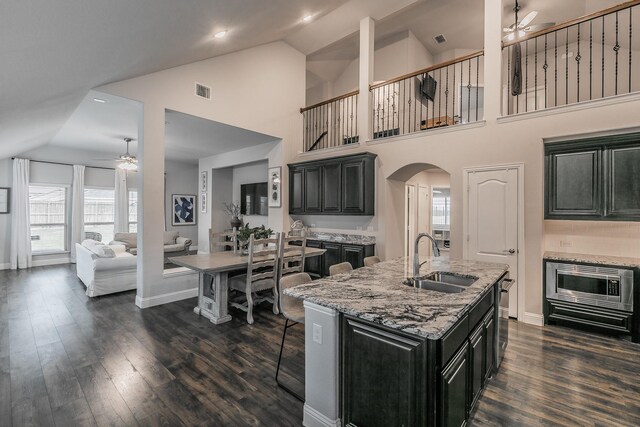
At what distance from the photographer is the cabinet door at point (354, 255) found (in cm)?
532

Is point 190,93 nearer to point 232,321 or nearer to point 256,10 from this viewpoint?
point 256,10

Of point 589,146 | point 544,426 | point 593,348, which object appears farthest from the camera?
point 589,146

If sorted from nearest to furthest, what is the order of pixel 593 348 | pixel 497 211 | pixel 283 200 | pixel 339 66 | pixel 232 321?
pixel 593 348
pixel 232 321
pixel 497 211
pixel 283 200
pixel 339 66

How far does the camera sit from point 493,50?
4.30m

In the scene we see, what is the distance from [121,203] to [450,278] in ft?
30.1

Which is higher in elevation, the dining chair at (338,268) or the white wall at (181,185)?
the white wall at (181,185)

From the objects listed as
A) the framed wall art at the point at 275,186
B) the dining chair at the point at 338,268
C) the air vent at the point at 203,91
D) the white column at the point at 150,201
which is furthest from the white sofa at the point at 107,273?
the dining chair at the point at 338,268

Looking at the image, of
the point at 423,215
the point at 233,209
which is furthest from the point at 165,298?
the point at 423,215

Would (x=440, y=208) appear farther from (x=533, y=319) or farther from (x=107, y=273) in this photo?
(x=107, y=273)

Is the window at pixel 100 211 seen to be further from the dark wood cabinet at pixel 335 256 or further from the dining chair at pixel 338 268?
the dining chair at pixel 338 268

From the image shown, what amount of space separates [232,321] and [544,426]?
10.7 ft

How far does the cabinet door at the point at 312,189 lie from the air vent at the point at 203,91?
7.32ft

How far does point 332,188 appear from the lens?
18.8ft

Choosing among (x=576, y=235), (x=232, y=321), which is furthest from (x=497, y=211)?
(x=232, y=321)
